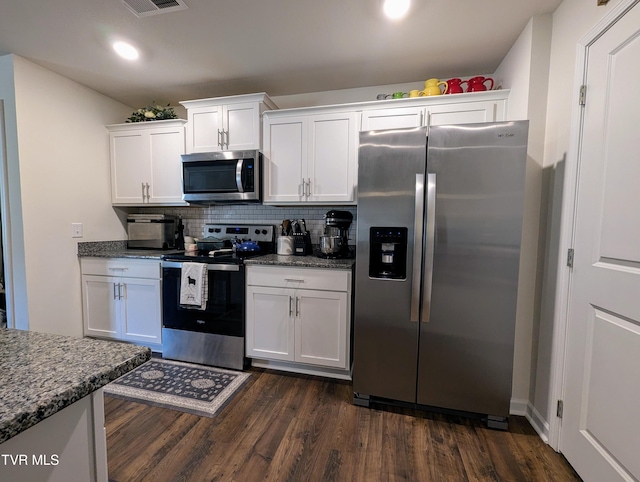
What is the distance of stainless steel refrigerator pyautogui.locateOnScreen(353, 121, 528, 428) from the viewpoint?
1.65 metres

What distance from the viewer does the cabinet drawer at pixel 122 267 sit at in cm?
255

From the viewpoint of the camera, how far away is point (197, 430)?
1681mm

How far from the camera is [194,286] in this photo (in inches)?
92.9

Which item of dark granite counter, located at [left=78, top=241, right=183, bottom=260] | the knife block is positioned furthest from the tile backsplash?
dark granite counter, located at [left=78, top=241, right=183, bottom=260]

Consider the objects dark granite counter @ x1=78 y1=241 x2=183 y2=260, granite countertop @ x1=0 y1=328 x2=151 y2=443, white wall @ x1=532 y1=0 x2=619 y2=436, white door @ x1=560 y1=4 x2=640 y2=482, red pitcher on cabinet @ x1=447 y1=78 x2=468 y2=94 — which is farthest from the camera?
dark granite counter @ x1=78 y1=241 x2=183 y2=260

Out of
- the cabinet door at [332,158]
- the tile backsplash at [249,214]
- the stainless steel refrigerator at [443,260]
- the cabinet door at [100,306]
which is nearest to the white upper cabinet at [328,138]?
the cabinet door at [332,158]

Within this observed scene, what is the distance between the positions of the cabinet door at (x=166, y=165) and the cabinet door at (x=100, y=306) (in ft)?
2.93

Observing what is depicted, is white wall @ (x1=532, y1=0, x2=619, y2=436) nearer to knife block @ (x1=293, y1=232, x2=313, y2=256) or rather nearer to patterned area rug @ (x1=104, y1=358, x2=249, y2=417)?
knife block @ (x1=293, y1=232, x2=313, y2=256)

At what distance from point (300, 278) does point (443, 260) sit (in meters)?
1.03

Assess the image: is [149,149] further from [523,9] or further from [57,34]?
[523,9]

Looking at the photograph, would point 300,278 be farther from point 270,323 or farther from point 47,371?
point 47,371

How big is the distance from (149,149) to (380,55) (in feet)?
7.62

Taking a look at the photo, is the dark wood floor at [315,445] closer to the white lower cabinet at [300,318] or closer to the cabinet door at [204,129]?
the white lower cabinet at [300,318]

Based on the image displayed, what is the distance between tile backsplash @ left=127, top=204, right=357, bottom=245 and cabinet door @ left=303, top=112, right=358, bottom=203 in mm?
316
